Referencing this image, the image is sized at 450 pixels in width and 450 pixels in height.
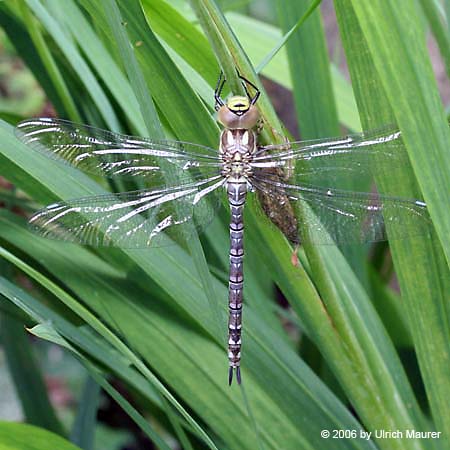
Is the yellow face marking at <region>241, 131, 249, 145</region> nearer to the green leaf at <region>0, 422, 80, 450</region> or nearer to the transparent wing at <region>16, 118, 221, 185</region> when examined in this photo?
the transparent wing at <region>16, 118, 221, 185</region>

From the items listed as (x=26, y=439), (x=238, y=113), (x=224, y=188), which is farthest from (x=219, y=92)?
(x=26, y=439)

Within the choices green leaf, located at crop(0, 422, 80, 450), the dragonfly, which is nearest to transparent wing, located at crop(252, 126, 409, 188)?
the dragonfly

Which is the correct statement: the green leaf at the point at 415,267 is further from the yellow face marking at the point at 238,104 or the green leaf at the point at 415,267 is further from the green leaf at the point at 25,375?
the green leaf at the point at 25,375

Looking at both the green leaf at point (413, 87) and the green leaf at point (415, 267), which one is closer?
the green leaf at point (413, 87)

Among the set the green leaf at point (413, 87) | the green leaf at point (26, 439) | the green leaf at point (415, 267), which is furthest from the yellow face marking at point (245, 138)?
the green leaf at point (26, 439)

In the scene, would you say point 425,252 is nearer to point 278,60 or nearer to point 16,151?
A: point 16,151

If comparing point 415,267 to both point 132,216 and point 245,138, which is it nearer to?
point 245,138
